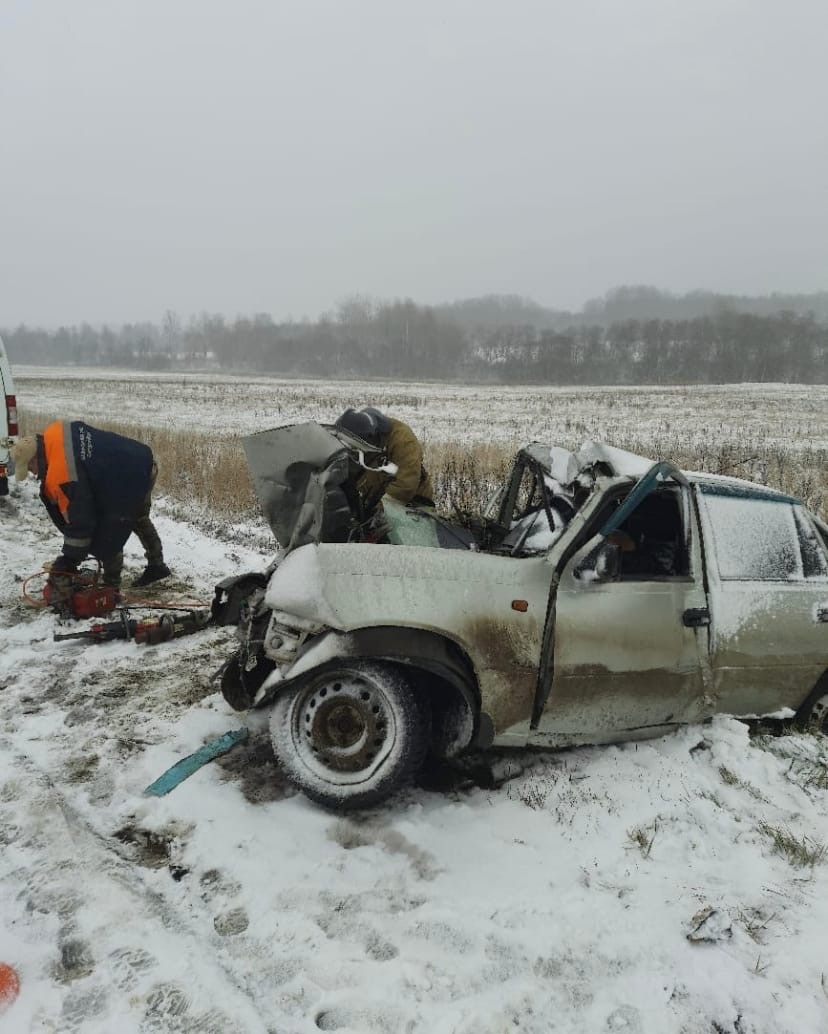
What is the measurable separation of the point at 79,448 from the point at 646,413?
24.6 metres

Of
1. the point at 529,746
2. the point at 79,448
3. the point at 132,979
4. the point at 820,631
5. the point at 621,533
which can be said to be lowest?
the point at 132,979

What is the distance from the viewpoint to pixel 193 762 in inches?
136

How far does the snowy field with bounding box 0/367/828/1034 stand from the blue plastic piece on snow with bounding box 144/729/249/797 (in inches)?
2.9

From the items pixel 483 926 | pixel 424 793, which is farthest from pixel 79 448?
pixel 483 926

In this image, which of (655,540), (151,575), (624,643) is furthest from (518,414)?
(624,643)

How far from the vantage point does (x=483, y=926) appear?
98.3 inches

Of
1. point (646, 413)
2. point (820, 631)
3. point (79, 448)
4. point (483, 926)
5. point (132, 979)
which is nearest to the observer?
point (132, 979)

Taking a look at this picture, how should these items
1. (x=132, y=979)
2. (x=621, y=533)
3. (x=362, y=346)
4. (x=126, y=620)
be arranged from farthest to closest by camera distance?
(x=362, y=346), (x=126, y=620), (x=621, y=533), (x=132, y=979)

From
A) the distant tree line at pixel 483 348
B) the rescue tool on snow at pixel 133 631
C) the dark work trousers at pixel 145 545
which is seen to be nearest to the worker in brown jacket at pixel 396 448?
the rescue tool on snow at pixel 133 631

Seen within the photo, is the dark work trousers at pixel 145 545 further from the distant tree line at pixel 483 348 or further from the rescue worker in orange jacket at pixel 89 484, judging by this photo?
the distant tree line at pixel 483 348

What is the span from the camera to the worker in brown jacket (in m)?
5.31

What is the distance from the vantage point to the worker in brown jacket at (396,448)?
531 cm

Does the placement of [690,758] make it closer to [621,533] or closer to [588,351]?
[621,533]

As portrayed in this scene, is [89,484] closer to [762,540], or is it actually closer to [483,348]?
[762,540]
